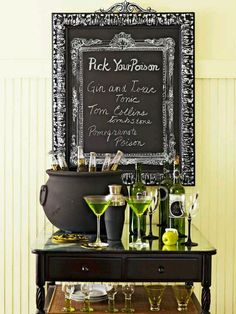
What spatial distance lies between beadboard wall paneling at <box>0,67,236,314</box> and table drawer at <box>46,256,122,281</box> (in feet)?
2.54

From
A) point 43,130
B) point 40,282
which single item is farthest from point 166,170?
point 40,282

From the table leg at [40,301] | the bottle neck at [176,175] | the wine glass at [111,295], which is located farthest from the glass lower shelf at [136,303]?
the bottle neck at [176,175]

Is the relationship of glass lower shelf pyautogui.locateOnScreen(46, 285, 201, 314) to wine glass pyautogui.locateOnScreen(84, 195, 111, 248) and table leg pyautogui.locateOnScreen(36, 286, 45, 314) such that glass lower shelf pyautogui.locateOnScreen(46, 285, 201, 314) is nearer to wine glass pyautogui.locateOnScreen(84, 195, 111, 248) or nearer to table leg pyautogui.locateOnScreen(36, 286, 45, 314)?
table leg pyautogui.locateOnScreen(36, 286, 45, 314)

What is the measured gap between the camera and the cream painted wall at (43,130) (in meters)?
3.54

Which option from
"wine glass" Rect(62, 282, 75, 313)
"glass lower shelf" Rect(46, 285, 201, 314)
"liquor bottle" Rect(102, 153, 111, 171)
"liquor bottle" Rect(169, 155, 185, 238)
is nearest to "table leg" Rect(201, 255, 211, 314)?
"glass lower shelf" Rect(46, 285, 201, 314)

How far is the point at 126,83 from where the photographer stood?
3.52 m

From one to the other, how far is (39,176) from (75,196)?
0.55 metres

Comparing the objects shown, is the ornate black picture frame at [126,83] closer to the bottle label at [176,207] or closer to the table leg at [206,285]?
the bottle label at [176,207]

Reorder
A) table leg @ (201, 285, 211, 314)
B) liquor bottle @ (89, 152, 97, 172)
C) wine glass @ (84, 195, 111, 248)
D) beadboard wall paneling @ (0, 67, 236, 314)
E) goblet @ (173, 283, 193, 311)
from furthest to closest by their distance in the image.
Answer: beadboard wall paneling @ (0, 67, 236, 314)
liquor bottle @ (89, 152, 97, 172)
goblet @ (173, 283, 193, 311)
wine glass @ (84, 195, 111, 248)
table leg @ (201, 285, 211, 314)

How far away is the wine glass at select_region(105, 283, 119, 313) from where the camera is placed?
301 cm

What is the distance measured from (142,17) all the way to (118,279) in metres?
1.41

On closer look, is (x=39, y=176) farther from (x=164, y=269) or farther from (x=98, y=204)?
(x=164, y=269)

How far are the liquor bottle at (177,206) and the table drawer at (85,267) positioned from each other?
0.43 m

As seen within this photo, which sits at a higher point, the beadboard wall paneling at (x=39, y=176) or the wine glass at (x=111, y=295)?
the beadboard wall paneling at (x=39, y=176)
